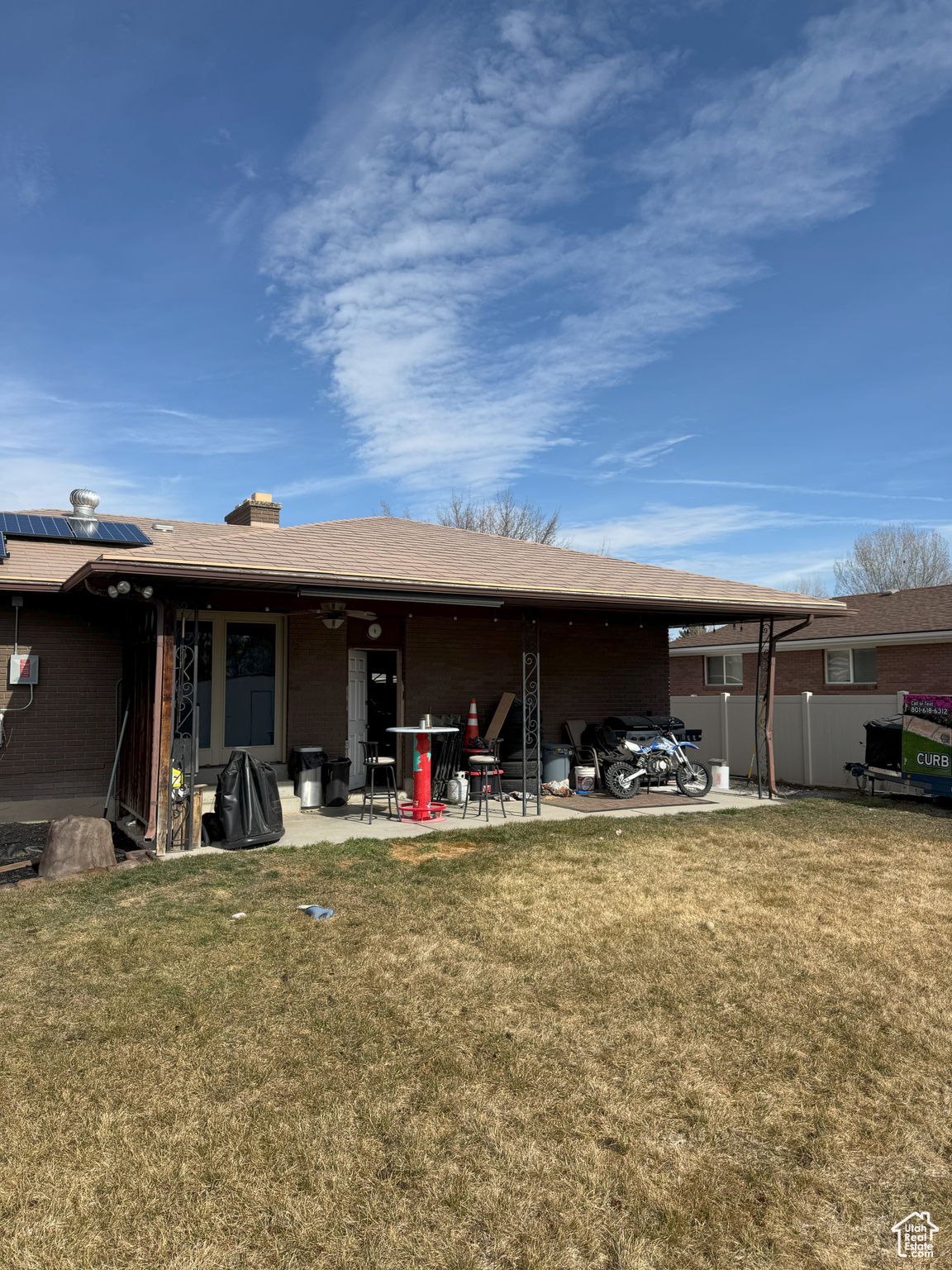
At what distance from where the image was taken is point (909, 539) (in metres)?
41.4

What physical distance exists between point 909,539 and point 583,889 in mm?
42898

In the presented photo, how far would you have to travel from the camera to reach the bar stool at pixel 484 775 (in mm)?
10258

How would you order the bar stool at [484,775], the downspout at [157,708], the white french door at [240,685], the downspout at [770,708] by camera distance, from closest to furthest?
the downspout at [157,708], the bar stool at [484,775], the white french door at [240,685], the downspout at [770,708]

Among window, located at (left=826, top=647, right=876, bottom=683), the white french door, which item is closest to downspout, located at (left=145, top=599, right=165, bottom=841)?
the white french door

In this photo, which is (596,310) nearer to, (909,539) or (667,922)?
(667,922)

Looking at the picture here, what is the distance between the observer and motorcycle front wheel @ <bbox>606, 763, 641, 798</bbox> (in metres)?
11.3

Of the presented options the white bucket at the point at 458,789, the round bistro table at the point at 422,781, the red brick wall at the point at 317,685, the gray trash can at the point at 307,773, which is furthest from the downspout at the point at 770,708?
the gray trash can at the point at 307,773

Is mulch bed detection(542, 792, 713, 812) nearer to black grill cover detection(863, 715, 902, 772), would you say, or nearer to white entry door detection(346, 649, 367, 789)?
black grill cover detection(863, 715, 902, 772)

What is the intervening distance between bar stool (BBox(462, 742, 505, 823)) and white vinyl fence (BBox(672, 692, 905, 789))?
18.2 feet

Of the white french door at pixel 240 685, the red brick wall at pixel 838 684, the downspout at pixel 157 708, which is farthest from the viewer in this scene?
the red brick wall at pixel 838 684

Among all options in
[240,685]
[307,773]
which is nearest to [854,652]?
[307,773]

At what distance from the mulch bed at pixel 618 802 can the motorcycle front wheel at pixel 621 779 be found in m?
0.10

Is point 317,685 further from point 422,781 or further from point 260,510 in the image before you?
point 260,510

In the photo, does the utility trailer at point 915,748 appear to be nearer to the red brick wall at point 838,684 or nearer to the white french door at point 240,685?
the red brick wall at point 838,684
